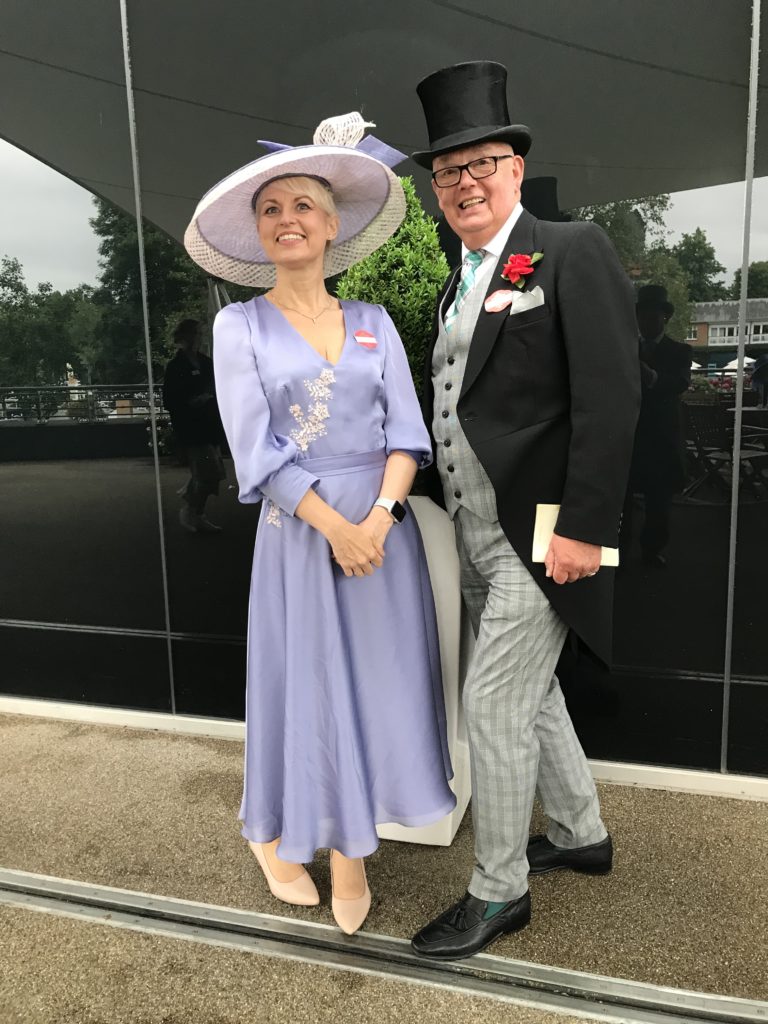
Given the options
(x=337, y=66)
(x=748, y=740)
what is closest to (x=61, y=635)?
(x=337, y=66)

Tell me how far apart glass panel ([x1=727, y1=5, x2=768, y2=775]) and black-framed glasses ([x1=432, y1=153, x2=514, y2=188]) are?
39.8 inches

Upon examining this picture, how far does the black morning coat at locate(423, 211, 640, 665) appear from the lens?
1.63 m

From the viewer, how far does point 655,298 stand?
2.46 metres

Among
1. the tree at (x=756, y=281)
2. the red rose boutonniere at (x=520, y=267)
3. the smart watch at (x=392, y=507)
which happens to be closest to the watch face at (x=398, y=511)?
the smart watch at (x=392, y=507)

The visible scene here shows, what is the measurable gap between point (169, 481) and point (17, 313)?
92 centimetres

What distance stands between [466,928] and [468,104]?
1.91m

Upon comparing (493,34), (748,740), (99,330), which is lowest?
(748,740)

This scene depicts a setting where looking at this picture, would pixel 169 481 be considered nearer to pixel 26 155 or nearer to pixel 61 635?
pixel 61 635

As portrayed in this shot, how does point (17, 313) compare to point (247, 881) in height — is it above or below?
above

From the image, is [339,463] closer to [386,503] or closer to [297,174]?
[386,503]

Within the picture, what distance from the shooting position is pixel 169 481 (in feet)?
9.92

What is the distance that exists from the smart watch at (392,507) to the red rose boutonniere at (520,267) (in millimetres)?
560

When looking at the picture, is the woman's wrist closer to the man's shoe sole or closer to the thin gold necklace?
the thin gold necklace

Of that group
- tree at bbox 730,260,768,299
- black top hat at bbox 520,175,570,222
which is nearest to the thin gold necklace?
black top hat at bbox 520,175,570,222
